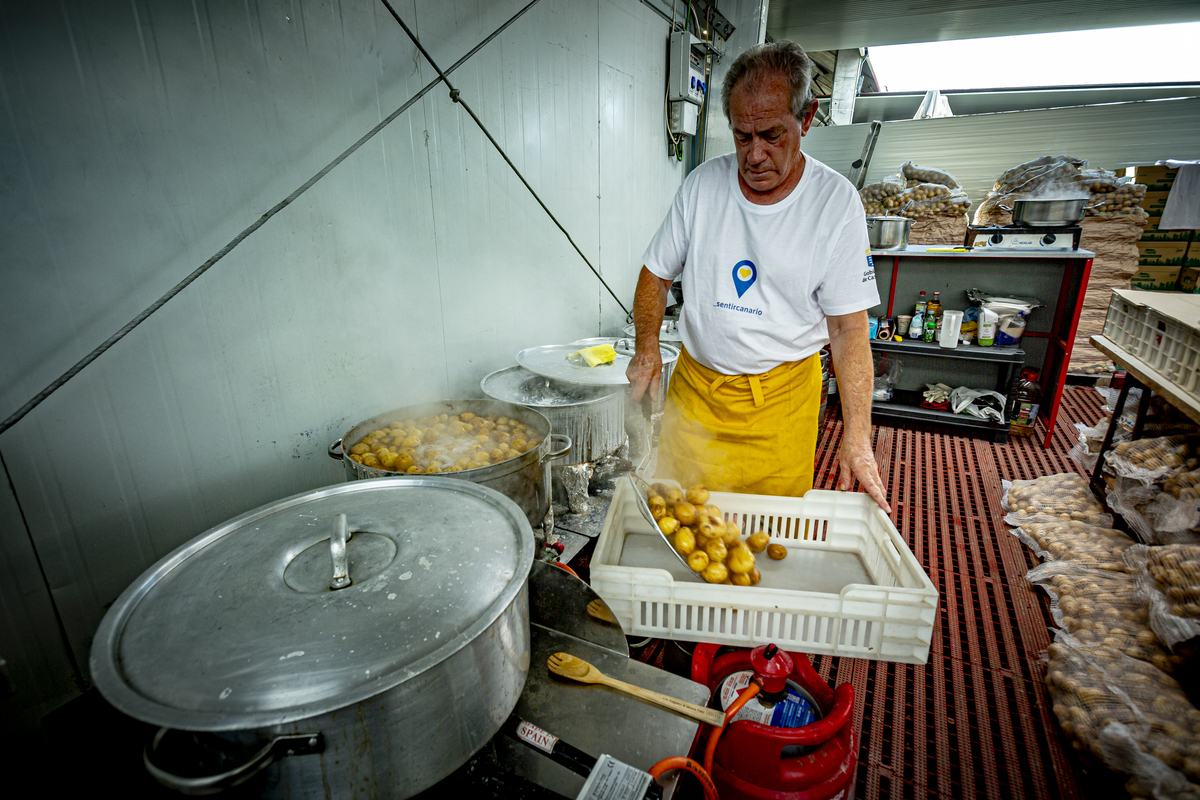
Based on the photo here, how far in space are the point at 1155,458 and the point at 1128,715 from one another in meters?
1.64

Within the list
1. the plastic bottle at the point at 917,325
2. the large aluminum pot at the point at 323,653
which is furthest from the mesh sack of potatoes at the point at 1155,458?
the large aluminum pot at the point at 323,653

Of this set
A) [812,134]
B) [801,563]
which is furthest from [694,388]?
[812,134]

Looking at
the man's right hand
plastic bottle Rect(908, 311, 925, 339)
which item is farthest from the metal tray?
plastic bottle Rect(908, 311, 925, 339)

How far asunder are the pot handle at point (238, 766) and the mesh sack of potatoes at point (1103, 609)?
2.83 meters

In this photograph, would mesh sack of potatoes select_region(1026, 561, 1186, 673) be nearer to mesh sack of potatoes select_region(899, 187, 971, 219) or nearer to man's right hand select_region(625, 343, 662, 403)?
man's right hand select_region(625, 343, 662, 403)

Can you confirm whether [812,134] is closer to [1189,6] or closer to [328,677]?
[1189,6]

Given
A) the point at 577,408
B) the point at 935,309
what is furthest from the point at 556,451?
the point at 935,309

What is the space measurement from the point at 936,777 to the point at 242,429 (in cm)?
268

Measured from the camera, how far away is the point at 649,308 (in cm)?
223

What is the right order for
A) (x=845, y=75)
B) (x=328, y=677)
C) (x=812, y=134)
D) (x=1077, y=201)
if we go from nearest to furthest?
(x=328, y=677) < (x=1077, y=201) < (x=812, y=134) < (x=845, y=75)

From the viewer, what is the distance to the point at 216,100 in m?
1.67

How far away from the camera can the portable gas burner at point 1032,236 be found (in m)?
4.45

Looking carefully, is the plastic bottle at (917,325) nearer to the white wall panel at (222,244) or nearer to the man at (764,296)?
the man at (764,296)

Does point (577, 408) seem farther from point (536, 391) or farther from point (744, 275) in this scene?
point (744, 275)
